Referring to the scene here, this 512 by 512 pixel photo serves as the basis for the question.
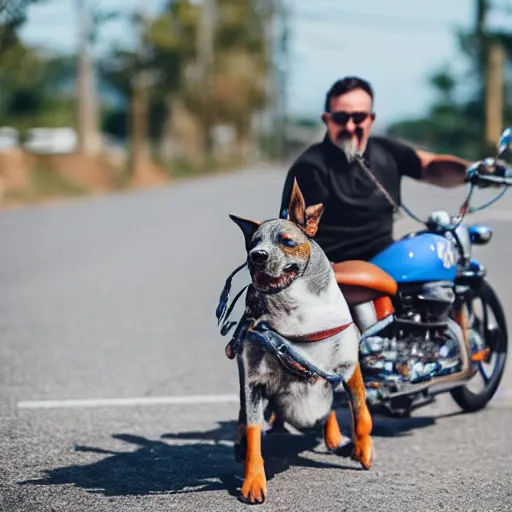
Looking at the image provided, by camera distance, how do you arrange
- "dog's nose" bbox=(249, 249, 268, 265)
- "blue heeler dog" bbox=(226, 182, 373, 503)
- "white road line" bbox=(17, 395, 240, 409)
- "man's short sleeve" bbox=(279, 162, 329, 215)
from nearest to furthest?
"dog's nose" bbox=(249, 249, 268, 265)
"blue heeler dog" bbox=(226, 182, 373, 503)
"man's short sleeve" bbox=(279, 162, 329, 215)
"white road line" bbox=(17, 395, 240, 409)

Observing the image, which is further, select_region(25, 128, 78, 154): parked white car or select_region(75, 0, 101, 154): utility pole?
select_region(25, 128, 78, 154): parked white car

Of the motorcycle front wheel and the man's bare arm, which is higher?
the man's bare arm

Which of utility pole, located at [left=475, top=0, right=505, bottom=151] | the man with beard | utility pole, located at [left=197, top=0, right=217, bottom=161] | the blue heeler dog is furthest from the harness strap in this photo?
utility pole, located at [left=197, top=0, right=217, bottom=161]

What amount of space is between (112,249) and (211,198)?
16.4 m

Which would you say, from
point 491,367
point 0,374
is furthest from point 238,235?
point 491,367

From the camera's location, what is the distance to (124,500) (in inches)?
190

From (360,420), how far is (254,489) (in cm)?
60

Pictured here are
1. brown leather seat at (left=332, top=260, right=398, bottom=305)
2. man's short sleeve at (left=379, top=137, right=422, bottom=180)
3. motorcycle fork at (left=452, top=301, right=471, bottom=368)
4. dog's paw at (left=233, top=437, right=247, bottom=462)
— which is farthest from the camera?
motorcycle fork at (left=452, top=301, right=471, bottom=368)

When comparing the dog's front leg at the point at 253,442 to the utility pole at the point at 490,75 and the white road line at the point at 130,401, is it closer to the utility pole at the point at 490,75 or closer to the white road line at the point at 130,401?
the white road line at the point at 130,401

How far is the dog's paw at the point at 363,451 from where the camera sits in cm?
512

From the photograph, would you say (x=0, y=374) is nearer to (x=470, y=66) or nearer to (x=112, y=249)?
(x=112, y=249)

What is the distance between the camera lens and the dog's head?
454cm

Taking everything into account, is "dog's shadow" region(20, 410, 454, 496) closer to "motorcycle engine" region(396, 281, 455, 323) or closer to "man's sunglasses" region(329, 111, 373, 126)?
"motorcycle engine" region(396, 281, 455, 323)

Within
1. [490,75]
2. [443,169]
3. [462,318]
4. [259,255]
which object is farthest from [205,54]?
[259,255]
